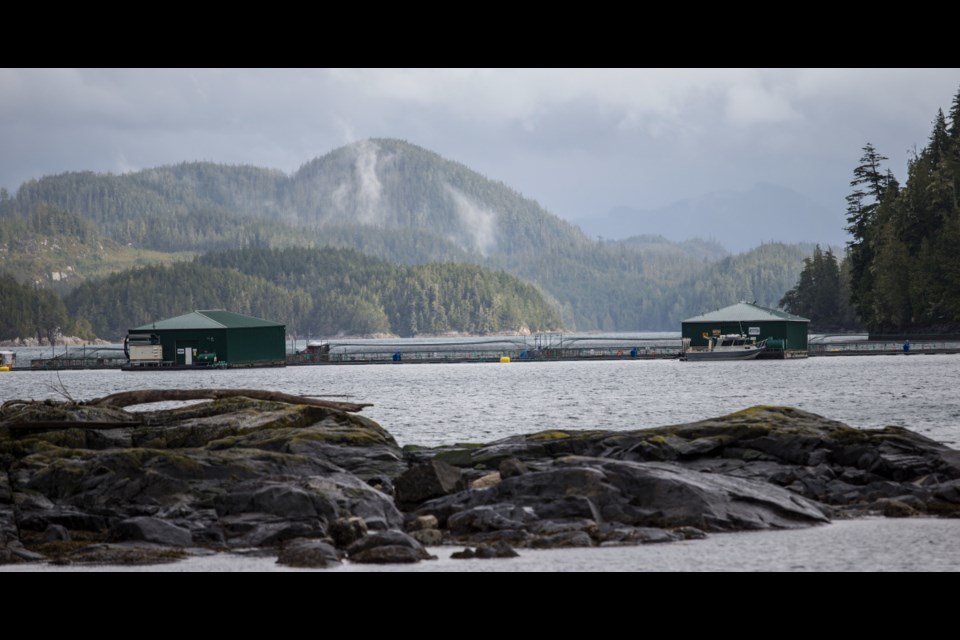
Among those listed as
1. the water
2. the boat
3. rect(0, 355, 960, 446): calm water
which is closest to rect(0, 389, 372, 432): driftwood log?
rect(0, 355, 960, 446): calm water

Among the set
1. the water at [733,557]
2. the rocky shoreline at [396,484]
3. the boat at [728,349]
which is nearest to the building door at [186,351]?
the boat at [728,349]

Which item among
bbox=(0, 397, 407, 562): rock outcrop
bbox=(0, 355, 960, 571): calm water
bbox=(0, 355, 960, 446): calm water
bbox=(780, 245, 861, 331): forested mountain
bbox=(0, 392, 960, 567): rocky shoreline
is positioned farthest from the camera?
bbox=(780, 245, 861, 331): forested mountain

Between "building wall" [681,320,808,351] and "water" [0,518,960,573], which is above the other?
"building wall" [681,320,808,351]

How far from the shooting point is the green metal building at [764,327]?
137 meters

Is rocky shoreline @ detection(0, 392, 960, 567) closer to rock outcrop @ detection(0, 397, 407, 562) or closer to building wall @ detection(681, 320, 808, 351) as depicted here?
rock outcrop @ detection(0, 397, 407, 562)

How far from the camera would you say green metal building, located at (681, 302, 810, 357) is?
137 m

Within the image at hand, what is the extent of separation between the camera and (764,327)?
13925cm

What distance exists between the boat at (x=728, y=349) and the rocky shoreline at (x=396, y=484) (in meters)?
107

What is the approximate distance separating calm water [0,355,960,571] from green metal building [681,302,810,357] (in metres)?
5.06

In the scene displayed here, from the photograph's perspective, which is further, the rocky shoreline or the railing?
the railing

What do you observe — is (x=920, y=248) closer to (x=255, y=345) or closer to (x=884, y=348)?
(x=884, y=348)

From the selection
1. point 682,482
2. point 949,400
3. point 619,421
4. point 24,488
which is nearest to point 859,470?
point 682,482

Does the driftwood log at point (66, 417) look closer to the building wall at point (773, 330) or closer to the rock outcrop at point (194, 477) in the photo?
the rock outcrop at point (194, 477)

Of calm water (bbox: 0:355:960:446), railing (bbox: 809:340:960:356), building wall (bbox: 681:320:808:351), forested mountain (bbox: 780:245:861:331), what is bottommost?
calm water (bbox: 0:355:960:446)
